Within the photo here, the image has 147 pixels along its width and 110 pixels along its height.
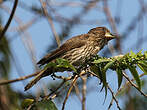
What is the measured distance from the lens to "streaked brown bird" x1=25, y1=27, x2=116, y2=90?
135 inches

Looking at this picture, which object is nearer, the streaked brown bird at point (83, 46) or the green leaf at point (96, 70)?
the green leaf at point (96, 70)

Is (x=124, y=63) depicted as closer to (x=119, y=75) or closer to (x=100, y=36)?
(x=119, y=75)

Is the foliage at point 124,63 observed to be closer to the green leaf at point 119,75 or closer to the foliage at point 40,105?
the green leaf at point 119,75

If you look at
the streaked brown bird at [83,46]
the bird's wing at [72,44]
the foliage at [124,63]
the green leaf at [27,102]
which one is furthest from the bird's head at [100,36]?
the green leaf at [27,102]

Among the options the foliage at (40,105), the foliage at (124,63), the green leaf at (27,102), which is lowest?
the foliage at (124,63)

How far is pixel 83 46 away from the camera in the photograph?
11.9ft

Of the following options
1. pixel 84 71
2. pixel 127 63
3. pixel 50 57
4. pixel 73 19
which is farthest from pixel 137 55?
pixel 73 19

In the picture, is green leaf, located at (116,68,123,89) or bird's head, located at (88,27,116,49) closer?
green leaf, located at (116,68,123,89)

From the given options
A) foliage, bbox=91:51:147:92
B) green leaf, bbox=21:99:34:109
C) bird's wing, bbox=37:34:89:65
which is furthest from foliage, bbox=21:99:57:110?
bird's wing, bbox=37:34:89:65

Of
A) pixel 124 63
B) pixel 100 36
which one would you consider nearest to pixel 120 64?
pixel 124 63

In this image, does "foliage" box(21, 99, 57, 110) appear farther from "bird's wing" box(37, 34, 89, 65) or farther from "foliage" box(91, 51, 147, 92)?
"bird's wing" box(37, 34, 89, 65)

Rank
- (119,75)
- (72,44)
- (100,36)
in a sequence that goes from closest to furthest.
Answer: (119,75)
(72,44)
(100,36)

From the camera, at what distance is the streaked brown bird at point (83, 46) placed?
342 cm

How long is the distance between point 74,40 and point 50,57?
715 millimetres
